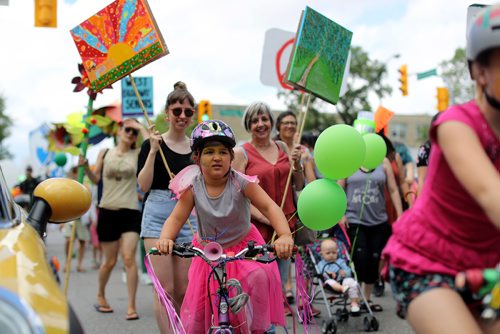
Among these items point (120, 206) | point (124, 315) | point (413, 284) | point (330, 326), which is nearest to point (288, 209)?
point (330, 326)

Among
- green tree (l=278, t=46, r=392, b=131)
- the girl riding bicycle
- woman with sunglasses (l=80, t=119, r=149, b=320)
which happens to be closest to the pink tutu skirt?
the girl riding bicycle

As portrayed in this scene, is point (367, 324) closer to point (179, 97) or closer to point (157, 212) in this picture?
point (157, 212)

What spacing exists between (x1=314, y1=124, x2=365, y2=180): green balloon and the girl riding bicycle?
111cm

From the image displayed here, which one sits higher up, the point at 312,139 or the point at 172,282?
the point at 312,139

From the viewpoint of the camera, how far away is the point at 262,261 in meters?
4.52

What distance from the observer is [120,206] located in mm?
8719

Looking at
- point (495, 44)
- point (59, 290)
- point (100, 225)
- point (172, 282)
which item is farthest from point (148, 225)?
point (495, 44)

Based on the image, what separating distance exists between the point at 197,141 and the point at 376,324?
3.67m

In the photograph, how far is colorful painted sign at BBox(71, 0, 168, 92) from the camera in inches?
264

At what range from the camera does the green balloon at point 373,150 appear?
777 cm

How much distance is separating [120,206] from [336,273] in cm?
259

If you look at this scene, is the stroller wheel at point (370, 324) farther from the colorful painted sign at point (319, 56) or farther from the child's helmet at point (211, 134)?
the child's helmet at point (211, 134)

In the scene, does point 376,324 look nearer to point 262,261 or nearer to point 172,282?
point 172,282

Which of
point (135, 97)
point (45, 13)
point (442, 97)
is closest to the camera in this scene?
point (45, 13)
